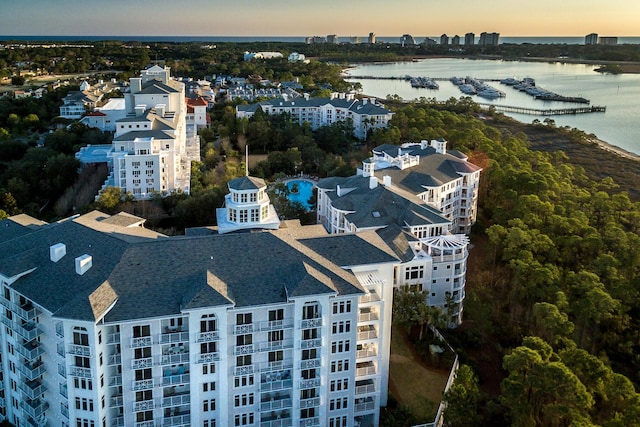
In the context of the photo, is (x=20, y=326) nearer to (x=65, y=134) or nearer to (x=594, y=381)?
(x=594, y=381)

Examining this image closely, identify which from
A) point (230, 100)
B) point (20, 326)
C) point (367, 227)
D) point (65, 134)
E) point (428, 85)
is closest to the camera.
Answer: point (20, 326)

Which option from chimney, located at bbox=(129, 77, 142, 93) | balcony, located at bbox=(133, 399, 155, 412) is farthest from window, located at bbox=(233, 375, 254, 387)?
chimney, located at bbox=(129, 77, 142, 93)

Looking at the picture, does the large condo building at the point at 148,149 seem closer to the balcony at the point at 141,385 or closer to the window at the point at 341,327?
the balcony at the point at 141,385

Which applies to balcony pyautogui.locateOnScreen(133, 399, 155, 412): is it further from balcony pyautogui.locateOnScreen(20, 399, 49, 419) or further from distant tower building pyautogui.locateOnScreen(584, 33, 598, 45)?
distant tower building pyautogui.locateOnScreen(584, 33, 598, 45)

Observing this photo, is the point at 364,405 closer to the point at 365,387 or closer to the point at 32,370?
the point at 365,387

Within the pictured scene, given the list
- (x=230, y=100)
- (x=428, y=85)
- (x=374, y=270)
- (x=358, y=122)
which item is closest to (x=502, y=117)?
(x=358, y=122)

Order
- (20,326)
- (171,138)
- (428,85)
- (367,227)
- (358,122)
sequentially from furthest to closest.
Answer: (428,85) < (358,122) < (171,138) < (367,227) < (20,326)

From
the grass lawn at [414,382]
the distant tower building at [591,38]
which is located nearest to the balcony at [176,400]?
the grass lawn at [414,382]
